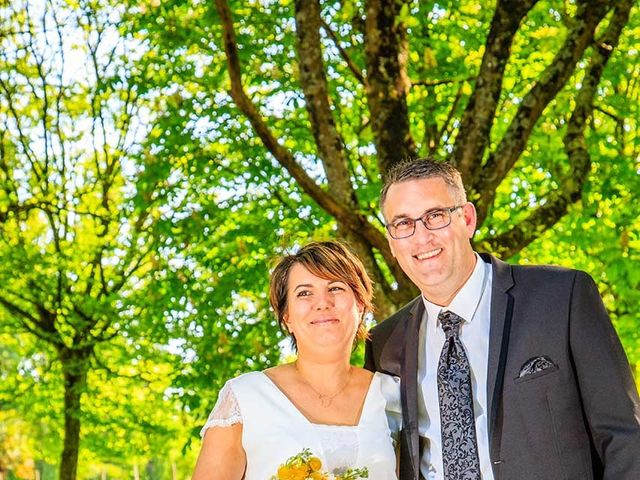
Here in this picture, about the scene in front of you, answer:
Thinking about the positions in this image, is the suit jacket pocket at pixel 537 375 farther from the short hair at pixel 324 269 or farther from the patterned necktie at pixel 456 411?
the short hair at pixel 324 269

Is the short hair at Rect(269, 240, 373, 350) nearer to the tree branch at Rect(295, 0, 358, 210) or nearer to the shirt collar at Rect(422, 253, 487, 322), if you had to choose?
the shirt collar at Rect(422, 253, 487, 322)

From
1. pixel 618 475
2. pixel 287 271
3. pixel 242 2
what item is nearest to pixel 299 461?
pixel 287 271

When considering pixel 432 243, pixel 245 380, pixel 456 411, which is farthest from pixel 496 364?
pixel 245 380

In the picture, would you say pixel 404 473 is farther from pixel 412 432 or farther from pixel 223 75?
pixel 223 75

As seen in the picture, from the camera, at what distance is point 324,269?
4426 mm

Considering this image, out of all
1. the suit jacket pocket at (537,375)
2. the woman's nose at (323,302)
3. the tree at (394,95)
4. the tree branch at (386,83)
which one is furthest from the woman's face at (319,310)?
the tree branch at (386,83)

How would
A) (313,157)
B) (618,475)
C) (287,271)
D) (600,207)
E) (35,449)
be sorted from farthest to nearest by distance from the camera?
(35,449)
(313,157)
(600,207)
(287,271)
(618,475)

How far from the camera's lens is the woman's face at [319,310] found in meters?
4.36

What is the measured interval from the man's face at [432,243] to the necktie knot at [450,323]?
0.18 ft

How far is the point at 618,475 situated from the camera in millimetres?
3791

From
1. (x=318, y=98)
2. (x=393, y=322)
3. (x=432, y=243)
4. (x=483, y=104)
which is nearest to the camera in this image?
(x=432, y=243)

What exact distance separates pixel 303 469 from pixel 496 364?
33.6 inches

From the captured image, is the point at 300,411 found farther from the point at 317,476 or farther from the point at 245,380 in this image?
the point at 317,476

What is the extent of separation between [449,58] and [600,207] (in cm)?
235
